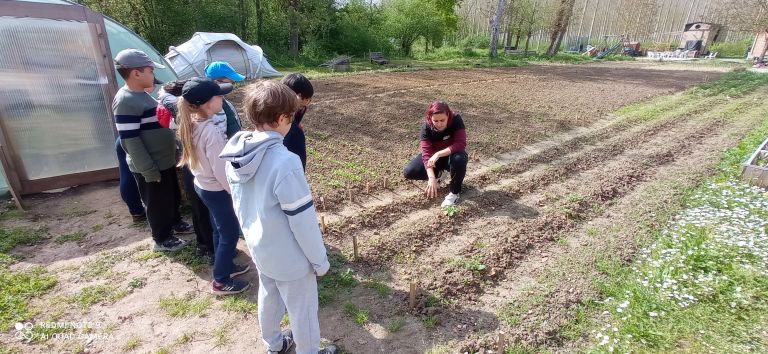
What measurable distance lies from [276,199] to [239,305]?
1595 mm

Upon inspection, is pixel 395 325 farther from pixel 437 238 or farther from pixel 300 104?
pixel 300 104

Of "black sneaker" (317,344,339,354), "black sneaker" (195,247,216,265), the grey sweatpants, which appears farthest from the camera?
"black sneaker" (195,247,216,265)

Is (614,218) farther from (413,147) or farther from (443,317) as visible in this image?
(413,147)

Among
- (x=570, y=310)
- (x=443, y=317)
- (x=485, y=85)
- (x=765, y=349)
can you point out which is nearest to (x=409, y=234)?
(x=443, y=317)

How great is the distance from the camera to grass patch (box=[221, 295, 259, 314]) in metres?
3.02

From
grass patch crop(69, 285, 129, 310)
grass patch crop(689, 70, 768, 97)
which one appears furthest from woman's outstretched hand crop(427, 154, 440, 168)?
grass patch crop(689, 70, 768, 97)


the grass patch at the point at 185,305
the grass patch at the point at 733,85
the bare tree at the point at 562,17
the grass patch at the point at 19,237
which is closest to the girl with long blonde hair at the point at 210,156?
the grass patch at the point at 185,305

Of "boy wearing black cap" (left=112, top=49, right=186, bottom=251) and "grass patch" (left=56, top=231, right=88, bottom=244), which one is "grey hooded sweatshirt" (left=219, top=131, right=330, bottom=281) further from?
"grass patch" (left=56, top=231, right=88, bottom=244)

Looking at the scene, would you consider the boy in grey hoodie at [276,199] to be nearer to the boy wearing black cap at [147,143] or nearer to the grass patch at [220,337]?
the grass patch at [220,337]

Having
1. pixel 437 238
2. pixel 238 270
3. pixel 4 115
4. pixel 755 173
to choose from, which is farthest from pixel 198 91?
pixel 755 173

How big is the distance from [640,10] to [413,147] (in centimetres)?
3826

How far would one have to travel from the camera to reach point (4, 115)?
4.54 meters

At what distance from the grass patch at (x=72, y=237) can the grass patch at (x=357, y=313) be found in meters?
3.14

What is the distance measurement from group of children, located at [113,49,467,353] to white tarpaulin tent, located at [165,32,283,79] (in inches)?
473
